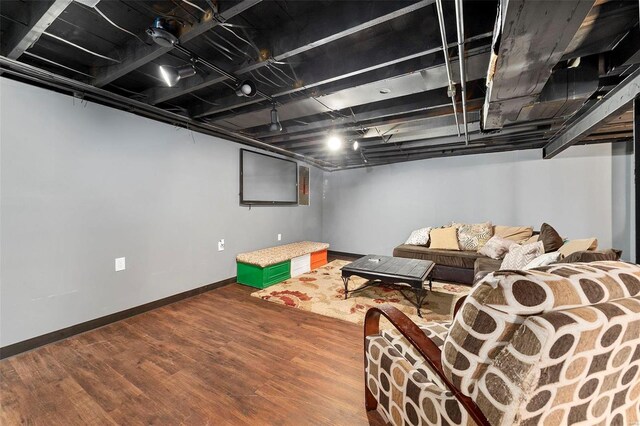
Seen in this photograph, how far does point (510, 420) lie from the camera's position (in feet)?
2.18

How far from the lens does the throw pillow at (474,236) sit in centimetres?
403

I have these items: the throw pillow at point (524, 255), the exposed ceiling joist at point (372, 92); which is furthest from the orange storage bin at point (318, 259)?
the throw pillow at point (524, 255)

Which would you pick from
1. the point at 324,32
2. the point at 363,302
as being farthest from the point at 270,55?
the point at 363,302

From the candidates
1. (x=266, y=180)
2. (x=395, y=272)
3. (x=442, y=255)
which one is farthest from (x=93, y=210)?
(x=442, y=255)

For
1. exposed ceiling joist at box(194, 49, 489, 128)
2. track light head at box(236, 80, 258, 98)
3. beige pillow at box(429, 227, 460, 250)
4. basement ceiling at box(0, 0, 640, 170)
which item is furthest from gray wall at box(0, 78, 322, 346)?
beige pillow at box(429, 227, 460, 250)

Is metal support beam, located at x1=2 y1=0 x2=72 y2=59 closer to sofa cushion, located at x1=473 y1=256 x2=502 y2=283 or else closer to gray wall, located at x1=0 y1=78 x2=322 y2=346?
gray wall, located at x1=0 y1=78 x2=322 y2=346

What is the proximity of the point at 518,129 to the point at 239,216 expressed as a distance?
4376mm

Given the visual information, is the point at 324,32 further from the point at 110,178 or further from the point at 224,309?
the point at 224,309

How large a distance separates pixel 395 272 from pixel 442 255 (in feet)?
4.99

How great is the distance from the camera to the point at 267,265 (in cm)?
361

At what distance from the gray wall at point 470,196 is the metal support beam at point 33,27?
510 centimetres

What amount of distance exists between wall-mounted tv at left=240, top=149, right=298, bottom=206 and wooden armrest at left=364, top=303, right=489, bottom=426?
10.5 feet

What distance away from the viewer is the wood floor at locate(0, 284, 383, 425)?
1456mm

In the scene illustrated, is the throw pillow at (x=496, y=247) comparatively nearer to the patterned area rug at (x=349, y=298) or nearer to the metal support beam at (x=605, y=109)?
the patterned area rug at (x=349, y=298)
